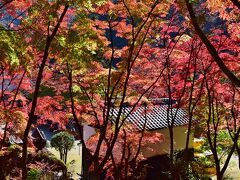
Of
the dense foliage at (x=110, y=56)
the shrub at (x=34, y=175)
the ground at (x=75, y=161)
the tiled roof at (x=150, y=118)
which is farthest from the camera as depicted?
the ground at (x=75, y=161)

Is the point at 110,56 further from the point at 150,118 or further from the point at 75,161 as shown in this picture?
the point at 75,161

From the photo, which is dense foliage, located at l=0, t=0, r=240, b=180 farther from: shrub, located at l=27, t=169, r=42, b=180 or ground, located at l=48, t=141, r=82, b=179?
ground, located at l=48, t=141, r=82, b=179

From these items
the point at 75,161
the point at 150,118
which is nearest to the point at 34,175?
the point at 150,118

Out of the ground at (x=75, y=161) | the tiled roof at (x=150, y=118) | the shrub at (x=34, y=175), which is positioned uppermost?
the tiled roof at (x=150, y=118)

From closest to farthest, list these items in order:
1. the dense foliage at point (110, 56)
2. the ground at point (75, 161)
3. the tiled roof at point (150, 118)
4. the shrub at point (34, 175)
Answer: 1. the dense foliage at point (110, 56)
2. the shrub at point (34, 175)
3. the tiled roof at point (150, 118)
4. the ground at point (75, 161)

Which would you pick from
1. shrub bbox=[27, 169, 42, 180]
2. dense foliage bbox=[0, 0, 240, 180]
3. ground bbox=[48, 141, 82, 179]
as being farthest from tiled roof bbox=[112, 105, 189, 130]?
ground bbox=[48, 141, 82, 179]

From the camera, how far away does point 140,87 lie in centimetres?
1351

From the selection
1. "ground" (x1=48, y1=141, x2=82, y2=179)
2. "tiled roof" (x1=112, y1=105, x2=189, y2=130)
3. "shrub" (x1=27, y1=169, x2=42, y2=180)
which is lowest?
"shrub" (x1=27, y1=169, x2=42, y2=180)

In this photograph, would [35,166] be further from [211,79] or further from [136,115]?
[211,79]

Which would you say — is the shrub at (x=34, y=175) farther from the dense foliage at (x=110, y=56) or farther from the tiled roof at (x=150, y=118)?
the tiled roof at (x=150, y=118)

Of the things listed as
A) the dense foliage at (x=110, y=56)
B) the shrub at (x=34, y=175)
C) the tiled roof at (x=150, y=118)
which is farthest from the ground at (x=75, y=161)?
the dense foliage at (x=110, y=56)

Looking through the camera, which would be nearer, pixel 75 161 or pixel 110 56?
pixel 110 56

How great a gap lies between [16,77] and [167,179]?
1085 centimetres

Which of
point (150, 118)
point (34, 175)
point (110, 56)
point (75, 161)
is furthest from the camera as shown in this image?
point (75, 161)
